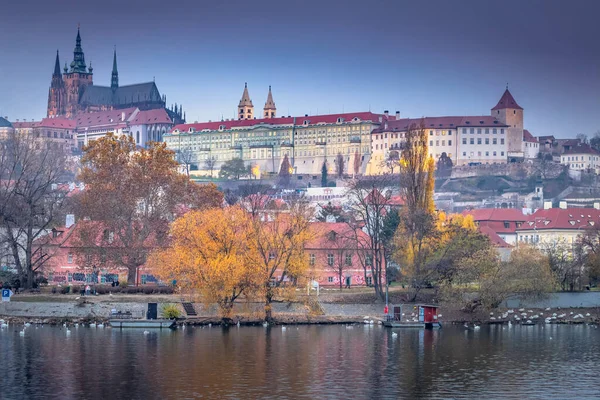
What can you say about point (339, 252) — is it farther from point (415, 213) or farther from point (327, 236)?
point (415, 213)

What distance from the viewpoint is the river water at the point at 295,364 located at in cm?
3394

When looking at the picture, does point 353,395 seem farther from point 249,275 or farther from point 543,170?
point 543,170

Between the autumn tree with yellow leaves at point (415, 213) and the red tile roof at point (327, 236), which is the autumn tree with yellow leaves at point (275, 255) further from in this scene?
the red tile roof at point (327, 236)

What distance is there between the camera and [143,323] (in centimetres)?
5116

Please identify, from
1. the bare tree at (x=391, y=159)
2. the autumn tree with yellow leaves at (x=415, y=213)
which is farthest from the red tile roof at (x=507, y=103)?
the autumn tree with yellow leaves at (x=415, y=213)

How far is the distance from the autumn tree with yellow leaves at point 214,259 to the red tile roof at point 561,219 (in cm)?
5418

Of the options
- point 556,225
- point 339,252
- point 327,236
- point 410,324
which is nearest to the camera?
point 410,324

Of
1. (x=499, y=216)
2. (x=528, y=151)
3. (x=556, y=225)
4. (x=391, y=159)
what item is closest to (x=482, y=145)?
(x=528, y=151)

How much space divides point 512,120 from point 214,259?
5751 inches

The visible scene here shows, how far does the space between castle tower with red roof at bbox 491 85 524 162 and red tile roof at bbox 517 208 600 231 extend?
85.2m

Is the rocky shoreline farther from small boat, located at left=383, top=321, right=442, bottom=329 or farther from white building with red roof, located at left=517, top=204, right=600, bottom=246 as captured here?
white building with red roof, located at left=517, top=204, right=600, bottom=246

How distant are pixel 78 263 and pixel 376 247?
646 inches

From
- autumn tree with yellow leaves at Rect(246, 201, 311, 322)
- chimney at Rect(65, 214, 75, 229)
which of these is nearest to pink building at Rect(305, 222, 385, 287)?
autumn tree with yellow leaves at Rect(246, 201, 311, 322)

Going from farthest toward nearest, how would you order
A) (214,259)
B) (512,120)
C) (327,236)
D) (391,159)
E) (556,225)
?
(512,120)
(391,159)
(556,225)
(327,236)
(214,259)
